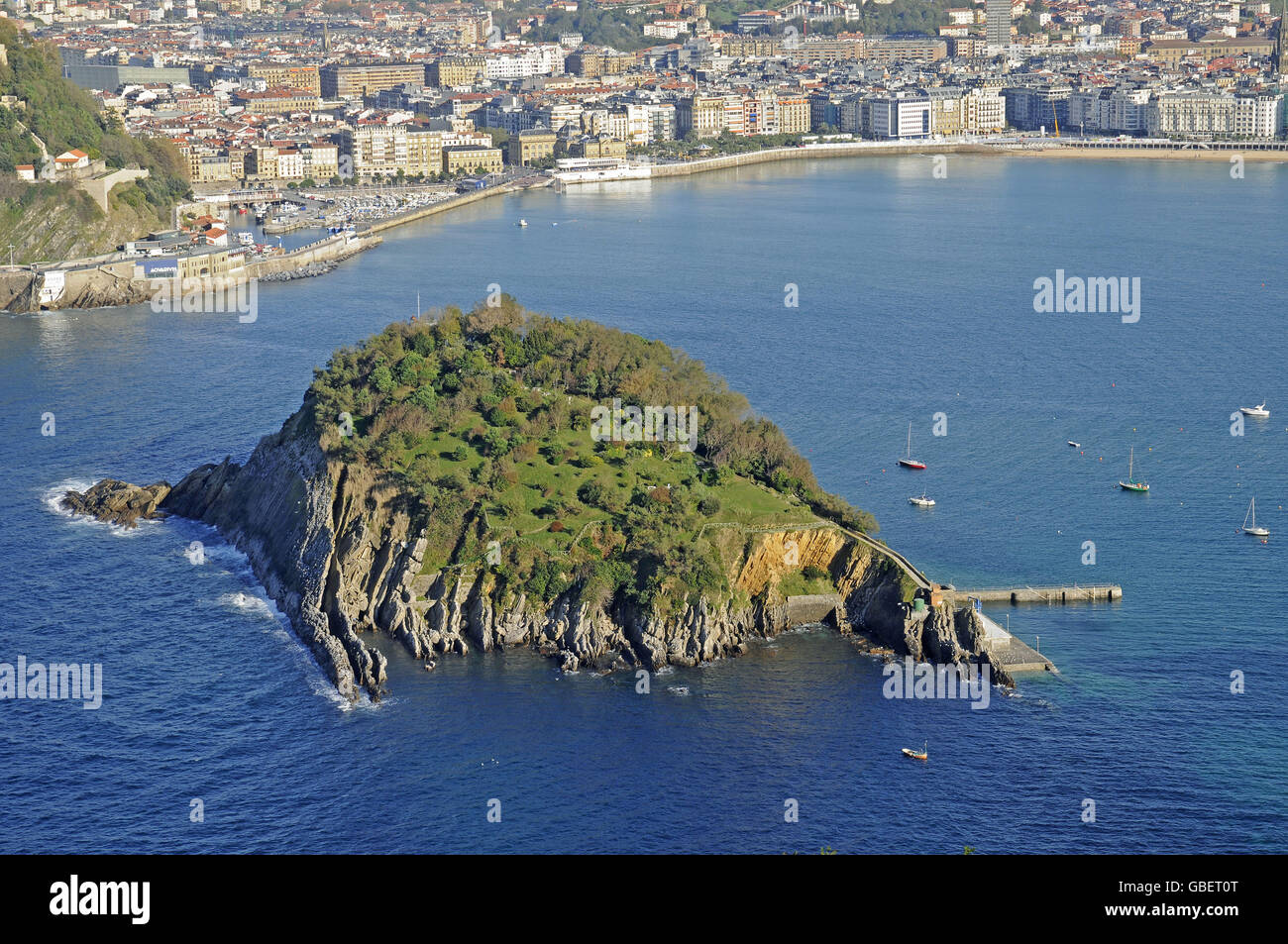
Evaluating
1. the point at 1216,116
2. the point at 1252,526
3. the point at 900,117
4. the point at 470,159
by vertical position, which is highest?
the point at 900,117

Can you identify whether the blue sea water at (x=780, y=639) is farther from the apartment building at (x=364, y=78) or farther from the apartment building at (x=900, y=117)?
the apartment building at (x=364, y=78)

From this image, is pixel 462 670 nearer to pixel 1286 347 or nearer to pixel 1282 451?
pixel 1282 451

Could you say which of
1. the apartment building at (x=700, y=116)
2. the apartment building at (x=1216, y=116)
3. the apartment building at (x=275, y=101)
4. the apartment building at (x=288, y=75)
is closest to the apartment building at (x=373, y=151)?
the apartment building at (x=275, y=101)

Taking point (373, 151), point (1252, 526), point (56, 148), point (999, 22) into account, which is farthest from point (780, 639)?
point (999, 22)

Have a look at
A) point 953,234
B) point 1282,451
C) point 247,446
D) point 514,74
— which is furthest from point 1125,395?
point 514,74

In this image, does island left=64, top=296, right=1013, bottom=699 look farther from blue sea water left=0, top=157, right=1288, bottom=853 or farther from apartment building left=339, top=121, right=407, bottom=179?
apartment building left=339, top=121, right=407, bottom=179

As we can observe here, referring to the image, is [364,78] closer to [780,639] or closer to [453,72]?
[453,72]
